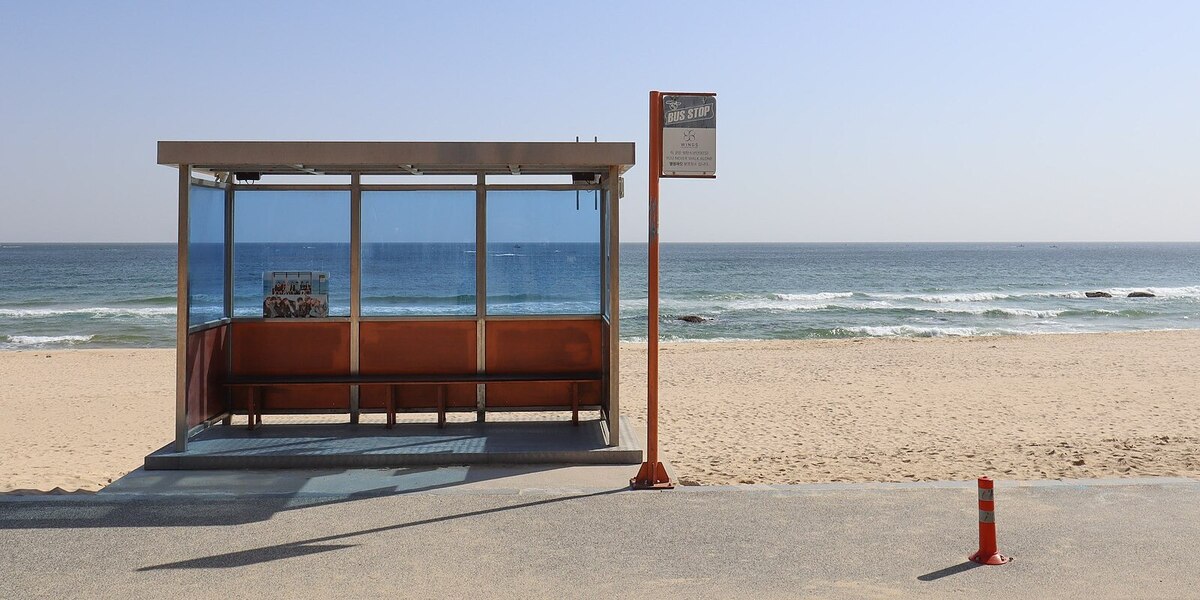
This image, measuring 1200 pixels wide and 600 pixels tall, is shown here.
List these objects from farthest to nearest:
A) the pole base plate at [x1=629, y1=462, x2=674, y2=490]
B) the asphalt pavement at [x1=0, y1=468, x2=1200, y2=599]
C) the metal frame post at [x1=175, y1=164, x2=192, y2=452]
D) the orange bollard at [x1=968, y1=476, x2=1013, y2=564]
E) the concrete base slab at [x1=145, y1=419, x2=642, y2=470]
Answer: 1. the concrete base slab at [x1=145, y1=419, x2=642, y2=470]
2. the metal frame post at [x1=175, y1=164, x2=192, y2=452]
3. the pole base plate at [x1=629, y1=462, x2=674, y2=490]
4. the orange bollard at [x1=968, y1=476, x2=1013, y2=564]
5. the asphalt pavement at [x1=0, y1=468, x2=1200, y2=599]

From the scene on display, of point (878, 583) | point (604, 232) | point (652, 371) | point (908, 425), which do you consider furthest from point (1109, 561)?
point (908, 425)

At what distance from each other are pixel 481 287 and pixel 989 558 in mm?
5052

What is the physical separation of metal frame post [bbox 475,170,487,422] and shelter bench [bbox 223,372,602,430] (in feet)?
0.56

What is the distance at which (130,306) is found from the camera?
128 ft

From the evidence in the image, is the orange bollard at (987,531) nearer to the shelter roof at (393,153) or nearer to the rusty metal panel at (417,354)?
the shelter roof at (393,153)

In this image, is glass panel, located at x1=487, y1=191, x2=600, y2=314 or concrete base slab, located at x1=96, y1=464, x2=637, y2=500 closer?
concrete base slab, located at x1=96, y1=464, x2=637, y2=500

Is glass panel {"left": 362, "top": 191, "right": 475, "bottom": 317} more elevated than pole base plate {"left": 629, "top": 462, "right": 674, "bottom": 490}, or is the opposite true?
glass panel {"left": 362, "top": 191, "right": 475, "bottom": 317}

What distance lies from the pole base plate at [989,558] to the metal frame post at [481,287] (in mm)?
4801

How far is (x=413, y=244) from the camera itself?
908 cm

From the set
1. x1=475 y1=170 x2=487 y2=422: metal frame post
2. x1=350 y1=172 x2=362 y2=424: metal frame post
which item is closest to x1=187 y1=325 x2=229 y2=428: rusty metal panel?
x1=350 y1=172 x2=362 y2=424: metal frame post

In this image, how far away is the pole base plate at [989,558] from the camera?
18.0 feet

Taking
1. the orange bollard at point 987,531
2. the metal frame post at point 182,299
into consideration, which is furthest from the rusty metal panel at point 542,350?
the orange bollard at point 987,531

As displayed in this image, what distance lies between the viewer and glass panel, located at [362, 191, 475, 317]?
29.6ft

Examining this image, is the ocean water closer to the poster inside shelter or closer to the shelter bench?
the poster inside shelter
